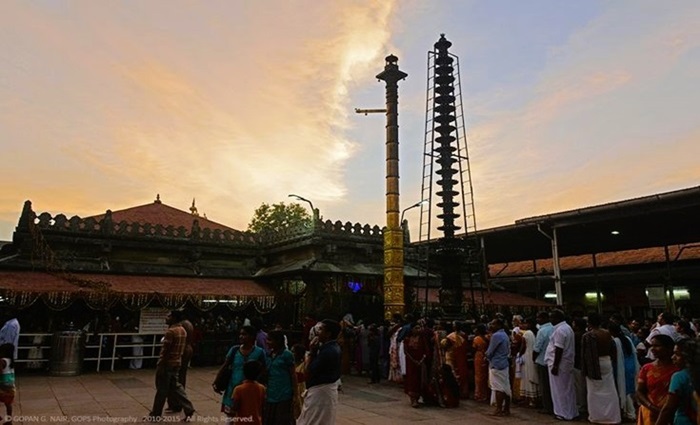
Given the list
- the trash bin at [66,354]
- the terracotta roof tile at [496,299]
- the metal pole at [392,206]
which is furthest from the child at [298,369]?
the terracotta roof tile at [496,299]

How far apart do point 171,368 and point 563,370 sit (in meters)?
6.79

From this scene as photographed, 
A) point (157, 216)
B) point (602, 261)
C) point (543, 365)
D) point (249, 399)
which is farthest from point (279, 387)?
point (602, 261)

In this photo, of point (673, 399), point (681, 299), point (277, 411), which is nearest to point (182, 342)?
point (277, 411)

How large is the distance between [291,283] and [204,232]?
453cm

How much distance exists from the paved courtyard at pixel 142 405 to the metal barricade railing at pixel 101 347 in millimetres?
1091

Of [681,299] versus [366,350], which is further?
[681,299]

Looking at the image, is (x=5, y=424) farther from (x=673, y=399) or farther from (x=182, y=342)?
(x=673, y=399)

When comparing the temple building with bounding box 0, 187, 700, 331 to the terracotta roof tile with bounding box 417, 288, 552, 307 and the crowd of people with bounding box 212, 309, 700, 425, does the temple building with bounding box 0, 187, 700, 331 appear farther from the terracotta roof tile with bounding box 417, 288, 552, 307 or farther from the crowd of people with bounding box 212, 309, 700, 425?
the crowd of people with bounding box 212, 309, 700, 425

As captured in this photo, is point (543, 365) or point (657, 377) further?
point (543, 365)

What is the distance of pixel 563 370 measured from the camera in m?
8.44

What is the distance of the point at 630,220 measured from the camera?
17547 millimetres

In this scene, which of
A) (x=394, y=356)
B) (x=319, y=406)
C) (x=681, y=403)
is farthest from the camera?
(x=394, y=356)

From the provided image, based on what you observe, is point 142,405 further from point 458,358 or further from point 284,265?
point 284,265

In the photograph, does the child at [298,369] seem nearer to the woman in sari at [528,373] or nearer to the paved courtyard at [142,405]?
the paved courtyard at [142,405]
